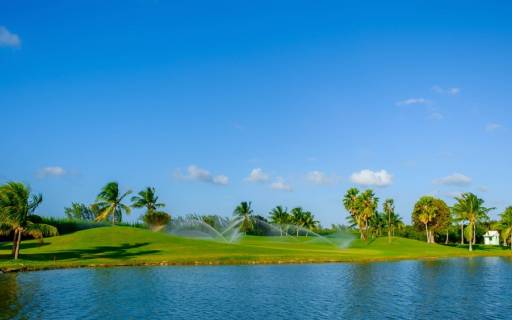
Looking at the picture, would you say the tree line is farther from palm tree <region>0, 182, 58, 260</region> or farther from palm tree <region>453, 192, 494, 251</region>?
palm tree <region>0, 182, 58, 260</region>

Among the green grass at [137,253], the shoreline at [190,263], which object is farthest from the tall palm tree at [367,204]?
the shoreline at [190,263]

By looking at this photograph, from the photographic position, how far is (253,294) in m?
50.3

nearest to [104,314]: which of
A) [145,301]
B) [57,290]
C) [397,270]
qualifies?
[145,301]

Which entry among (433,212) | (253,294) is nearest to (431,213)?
(433,212)

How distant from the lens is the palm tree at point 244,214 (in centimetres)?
18812

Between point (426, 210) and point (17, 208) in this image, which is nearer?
point (17, 208)

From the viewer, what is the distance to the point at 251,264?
271 ft

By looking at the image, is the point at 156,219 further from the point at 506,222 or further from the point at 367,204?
the point at 506,222

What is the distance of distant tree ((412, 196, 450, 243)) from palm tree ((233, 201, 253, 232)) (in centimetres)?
6359

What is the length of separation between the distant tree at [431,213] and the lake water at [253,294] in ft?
316

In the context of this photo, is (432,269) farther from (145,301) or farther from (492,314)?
(145,301)

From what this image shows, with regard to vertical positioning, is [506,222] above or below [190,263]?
above

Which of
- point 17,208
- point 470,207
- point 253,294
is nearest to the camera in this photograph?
point 253,294

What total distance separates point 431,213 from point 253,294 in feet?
431
